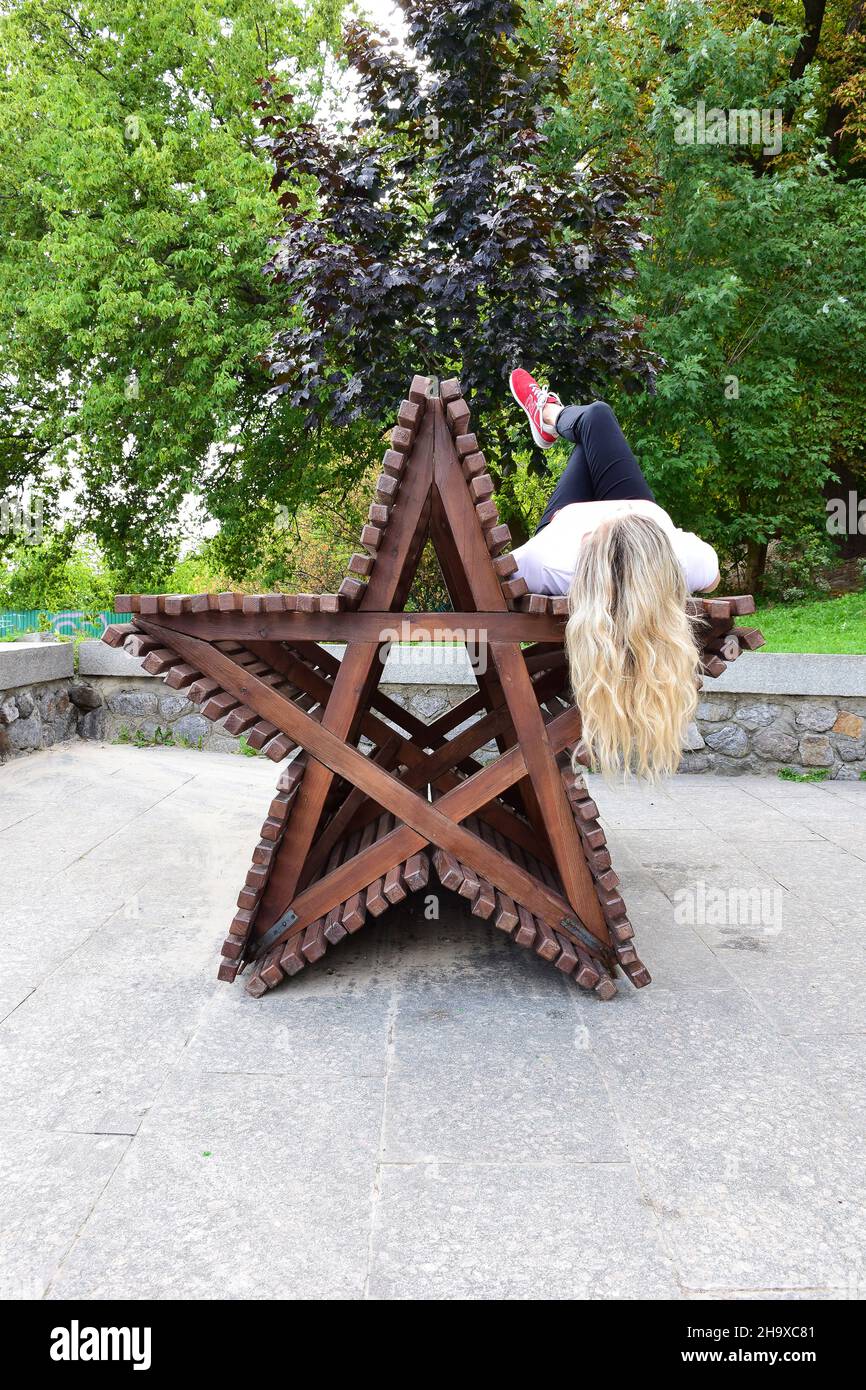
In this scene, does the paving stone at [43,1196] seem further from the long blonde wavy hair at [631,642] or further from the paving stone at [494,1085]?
the long blonde wavy hair at [631,642]

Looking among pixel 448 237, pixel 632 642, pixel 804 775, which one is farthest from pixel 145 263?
pixel 632 642

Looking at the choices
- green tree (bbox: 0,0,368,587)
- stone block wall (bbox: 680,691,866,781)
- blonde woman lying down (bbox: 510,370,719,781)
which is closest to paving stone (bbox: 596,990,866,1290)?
blonde woman lying down (bbox: 510,370,719,781)

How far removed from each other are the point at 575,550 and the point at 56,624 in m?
5.23

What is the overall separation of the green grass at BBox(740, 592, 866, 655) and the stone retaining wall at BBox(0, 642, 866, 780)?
80cm

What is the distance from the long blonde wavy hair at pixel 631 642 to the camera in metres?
2.34

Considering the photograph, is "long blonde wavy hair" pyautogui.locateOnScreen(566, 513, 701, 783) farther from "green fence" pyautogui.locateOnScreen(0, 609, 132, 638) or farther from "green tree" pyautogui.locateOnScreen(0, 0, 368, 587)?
"green tree" pyautogui.locateOnScreen(0, 0, 368, 587)

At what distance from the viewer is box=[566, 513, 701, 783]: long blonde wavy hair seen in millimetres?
2336

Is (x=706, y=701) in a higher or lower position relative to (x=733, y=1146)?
higher

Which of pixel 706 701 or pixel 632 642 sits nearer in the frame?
pixel 632 642

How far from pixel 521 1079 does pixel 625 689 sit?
3.24ft

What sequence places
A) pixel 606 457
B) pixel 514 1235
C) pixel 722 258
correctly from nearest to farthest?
pixel 514 1235 → pixel 606 457 → pixel 722 258

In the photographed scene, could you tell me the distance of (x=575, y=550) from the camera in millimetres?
2646

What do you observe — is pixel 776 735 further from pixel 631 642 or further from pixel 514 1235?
pixel 514 1235

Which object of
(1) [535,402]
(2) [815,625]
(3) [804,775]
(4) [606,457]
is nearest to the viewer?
(4) [606,457]
